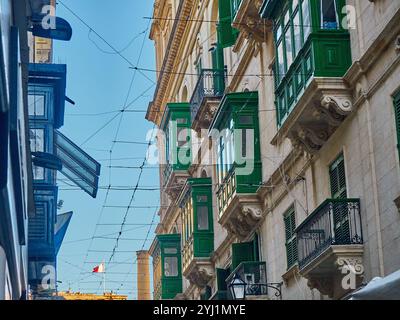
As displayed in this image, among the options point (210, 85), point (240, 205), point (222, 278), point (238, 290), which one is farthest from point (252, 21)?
point (222, 278)

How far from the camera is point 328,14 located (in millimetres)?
19688

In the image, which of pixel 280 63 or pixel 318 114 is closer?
pixel 318 114

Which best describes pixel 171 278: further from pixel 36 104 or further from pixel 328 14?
pixel 328 14

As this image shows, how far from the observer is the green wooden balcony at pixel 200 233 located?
32.7 metres

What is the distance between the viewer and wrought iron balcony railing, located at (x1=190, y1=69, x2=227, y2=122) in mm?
31000

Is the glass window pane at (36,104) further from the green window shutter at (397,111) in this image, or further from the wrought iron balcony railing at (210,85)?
the green window shutter at (397,111)

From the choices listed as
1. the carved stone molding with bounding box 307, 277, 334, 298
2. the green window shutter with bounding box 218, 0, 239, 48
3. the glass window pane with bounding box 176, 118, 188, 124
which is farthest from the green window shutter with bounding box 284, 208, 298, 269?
the glass window pane with bounding box 176, 118, 188, 124

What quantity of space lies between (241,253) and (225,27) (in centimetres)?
686

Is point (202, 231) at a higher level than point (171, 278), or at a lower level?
higher

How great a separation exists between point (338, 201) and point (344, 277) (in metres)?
1.38

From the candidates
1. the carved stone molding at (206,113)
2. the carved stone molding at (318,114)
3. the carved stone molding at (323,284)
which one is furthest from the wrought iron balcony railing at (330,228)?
the carved stone molding at (206,113)

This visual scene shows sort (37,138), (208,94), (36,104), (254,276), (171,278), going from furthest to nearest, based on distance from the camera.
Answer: (171,278), (36,104), (37,138), (208,94), (254,276)

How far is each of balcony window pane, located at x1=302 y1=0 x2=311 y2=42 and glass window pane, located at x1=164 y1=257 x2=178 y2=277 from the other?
20226 millimetres

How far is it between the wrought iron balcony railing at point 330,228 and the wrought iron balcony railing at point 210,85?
39.5ft
